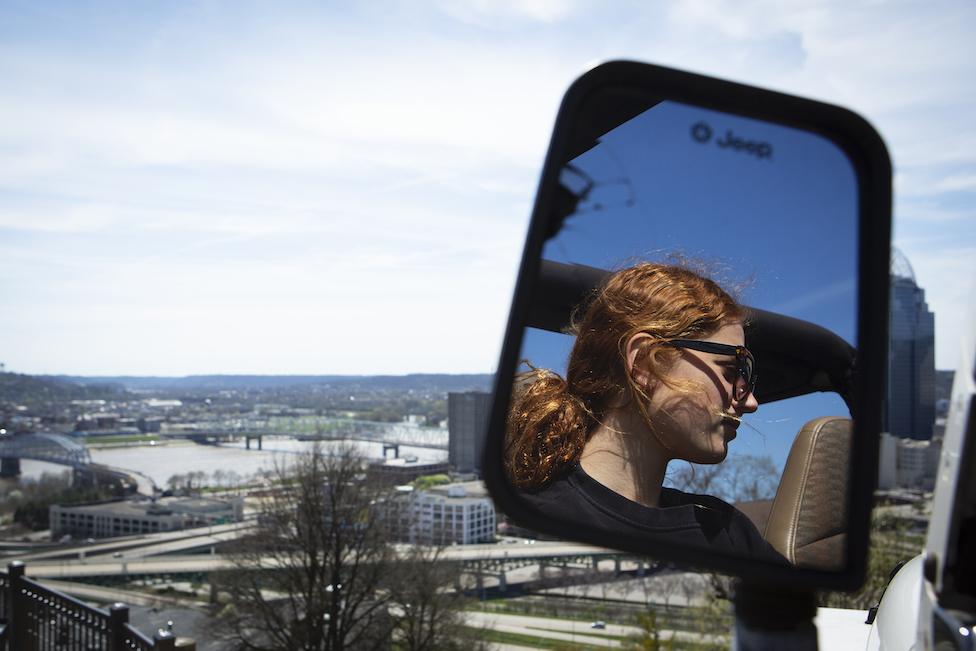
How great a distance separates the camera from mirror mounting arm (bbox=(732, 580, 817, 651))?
0.93m

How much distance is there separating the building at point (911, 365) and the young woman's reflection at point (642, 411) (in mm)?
362

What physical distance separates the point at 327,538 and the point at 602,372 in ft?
67.4

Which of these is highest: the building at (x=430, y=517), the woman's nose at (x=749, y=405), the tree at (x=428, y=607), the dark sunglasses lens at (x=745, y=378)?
the dark sunglasses lens at (x=745, y=378)

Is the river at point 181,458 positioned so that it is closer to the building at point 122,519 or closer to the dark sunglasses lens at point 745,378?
the building at point 122,519

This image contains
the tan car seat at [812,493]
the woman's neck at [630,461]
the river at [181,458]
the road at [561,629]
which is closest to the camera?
the tan car seat at [812,493]

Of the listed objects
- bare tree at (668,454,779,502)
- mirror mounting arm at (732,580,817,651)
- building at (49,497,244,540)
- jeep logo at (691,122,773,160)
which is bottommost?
building at (49,497,244,540)

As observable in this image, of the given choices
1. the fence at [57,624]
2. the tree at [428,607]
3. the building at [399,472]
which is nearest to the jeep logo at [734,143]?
the fence at [57,624]

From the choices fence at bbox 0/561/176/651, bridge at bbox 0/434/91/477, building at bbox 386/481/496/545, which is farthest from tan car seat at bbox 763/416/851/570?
bridge at bbox 0/434/91/477

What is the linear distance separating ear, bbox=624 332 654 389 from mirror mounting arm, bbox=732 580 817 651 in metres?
0.34

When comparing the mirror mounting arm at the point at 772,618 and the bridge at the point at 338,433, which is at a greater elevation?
the mirror mounting arm at the point at 772,618

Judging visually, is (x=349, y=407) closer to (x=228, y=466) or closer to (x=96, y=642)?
(x=228, y=466)

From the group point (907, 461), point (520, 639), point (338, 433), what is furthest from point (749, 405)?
point (338, 433)

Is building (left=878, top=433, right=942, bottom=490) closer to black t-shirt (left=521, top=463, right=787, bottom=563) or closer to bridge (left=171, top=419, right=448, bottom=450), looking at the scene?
black t-shirt (left=521, top=463, right=787, bottom=563)

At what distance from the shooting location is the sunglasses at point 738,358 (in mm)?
1204
